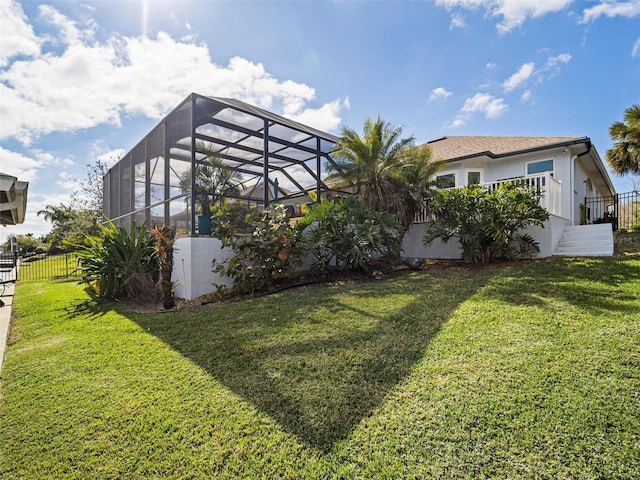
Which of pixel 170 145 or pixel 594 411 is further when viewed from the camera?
pixel 170 145

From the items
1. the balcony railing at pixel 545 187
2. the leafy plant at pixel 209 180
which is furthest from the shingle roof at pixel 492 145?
the leafy plant at pixel 209 180

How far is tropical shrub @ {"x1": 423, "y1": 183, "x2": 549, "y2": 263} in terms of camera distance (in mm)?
7285

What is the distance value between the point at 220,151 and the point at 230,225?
11.6 feet

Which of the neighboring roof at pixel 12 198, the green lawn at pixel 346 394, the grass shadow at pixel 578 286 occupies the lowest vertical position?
the green lawn at pixel 346 394

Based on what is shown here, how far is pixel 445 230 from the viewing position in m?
8.05

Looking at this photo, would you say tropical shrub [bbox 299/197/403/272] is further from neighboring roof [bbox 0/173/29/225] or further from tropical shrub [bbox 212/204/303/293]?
neighboring roof [bbox 0/173/29/225]

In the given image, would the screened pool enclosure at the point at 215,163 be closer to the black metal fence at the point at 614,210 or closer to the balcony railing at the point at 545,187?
the balcony railing at the point at 545,187

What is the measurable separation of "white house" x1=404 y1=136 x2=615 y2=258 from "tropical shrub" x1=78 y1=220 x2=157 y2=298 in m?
7.89

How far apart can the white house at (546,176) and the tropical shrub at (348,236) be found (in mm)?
2908

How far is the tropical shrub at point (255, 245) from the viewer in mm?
6516

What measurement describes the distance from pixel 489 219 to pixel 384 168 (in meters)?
3.42

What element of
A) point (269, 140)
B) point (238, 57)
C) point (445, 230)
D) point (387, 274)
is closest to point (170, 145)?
point (269, 140)

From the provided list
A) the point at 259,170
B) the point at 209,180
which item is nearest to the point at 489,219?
the point at 209,180

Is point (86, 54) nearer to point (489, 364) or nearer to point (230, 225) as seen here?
point (230, 225)
